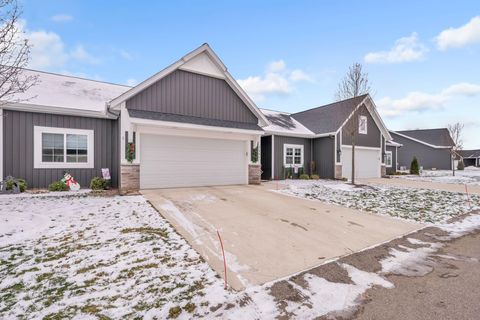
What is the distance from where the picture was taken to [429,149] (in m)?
32.0

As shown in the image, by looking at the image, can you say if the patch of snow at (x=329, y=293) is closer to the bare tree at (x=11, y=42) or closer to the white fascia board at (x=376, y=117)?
the bare tree at (x=11, y=42)

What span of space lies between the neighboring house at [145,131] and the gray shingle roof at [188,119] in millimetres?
39

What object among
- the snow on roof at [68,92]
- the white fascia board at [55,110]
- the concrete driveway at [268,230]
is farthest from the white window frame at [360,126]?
the snow on roof at [68,92]

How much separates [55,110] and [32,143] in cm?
155

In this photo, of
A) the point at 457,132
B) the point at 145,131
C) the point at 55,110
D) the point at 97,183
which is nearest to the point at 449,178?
the point at 457,132

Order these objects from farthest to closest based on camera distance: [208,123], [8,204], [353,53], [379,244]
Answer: [353,53] → [208,123] → [8,204] → [379,244]

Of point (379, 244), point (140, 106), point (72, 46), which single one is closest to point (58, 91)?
point (72, 46)

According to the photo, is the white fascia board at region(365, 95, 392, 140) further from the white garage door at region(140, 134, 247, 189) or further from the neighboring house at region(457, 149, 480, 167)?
the neighboring house at region(457, 149, 480, 167)

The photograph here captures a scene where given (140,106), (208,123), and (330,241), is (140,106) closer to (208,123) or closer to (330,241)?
(208,123)

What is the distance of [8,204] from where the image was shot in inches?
247

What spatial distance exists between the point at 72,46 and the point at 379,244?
15.3 metres

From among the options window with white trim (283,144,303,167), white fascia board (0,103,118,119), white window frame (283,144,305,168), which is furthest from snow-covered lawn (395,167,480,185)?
white fascia board (0,103,118,119)

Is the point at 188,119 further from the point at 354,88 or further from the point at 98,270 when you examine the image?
the point at 354,88

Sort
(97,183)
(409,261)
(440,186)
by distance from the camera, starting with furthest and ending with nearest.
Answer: (440,186), (97,183), (409,261)
